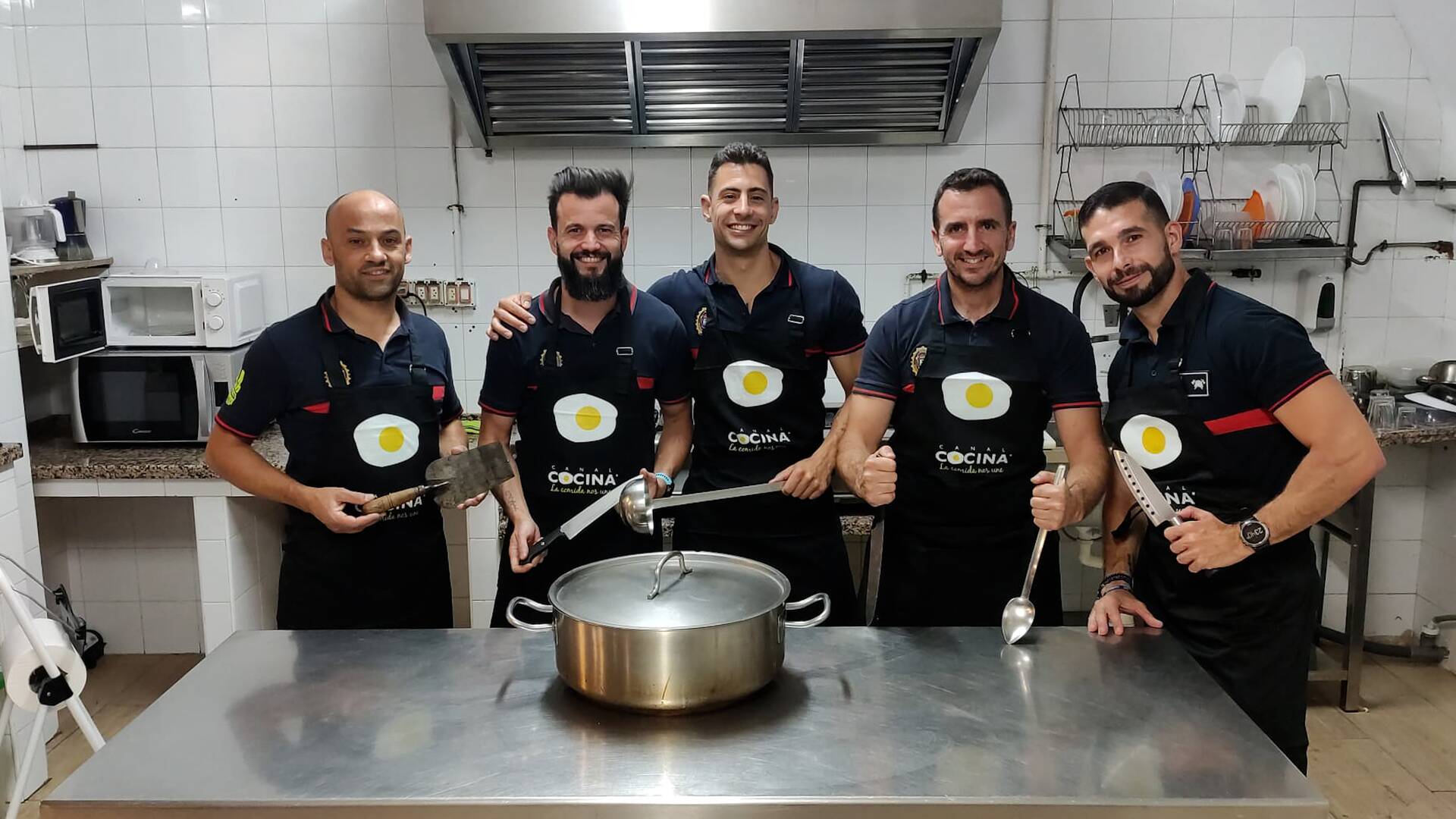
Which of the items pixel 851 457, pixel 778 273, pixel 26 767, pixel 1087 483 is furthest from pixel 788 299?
pixel 26 767

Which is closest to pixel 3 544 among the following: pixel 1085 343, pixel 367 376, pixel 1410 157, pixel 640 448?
pixel 367 376

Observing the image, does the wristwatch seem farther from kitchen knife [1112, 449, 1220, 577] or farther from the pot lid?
→ the pot lid

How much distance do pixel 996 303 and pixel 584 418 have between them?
0.91 meters

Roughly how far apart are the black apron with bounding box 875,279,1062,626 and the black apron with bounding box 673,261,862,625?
0.68ft

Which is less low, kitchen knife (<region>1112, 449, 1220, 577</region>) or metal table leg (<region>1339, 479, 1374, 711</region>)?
kitchen knife (<region>1112, 449, 1220, 577</region>)

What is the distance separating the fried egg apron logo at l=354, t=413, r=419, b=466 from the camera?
7.39 feet

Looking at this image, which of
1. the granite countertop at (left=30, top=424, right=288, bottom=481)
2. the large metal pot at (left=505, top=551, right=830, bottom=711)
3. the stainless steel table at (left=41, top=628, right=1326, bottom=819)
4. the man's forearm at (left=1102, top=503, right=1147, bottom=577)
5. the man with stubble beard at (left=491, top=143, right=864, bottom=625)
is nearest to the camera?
the stainless steel table at (left=41, top=628, right=1326, bottom=819)

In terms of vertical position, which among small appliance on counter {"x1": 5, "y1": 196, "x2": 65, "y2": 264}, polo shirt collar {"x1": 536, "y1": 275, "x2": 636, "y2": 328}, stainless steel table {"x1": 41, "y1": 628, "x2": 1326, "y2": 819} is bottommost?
stainless steel table {"x1": 41, "y1": 628, "x2": 1326, "y2": 819}

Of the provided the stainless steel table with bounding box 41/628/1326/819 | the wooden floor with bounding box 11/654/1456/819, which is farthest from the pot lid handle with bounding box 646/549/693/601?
the wooden floor with bounding box 11/654/1456/819

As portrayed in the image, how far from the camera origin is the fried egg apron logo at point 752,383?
2443 mm

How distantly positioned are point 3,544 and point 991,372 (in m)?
2.50

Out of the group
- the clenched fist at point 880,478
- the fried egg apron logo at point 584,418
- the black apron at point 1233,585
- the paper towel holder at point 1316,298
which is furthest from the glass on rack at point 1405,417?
the fried egg apron logo at point 584,418

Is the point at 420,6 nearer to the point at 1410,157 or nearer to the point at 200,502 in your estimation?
the point at 200,502

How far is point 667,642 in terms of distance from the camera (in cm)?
139
